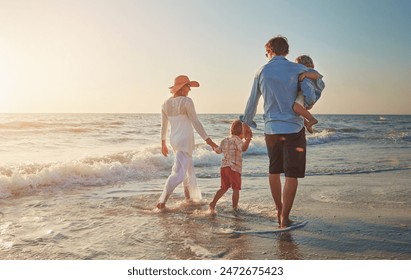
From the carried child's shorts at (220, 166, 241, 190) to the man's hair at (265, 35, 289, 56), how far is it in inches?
55.8

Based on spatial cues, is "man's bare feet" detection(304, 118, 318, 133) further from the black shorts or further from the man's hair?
the man's hair

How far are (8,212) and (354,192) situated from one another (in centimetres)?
420

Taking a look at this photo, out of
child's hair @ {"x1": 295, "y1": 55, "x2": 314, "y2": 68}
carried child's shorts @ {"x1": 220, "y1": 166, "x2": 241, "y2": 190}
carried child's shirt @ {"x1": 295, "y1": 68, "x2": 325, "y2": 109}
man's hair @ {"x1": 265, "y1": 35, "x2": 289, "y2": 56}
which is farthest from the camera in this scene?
carried child's shorts @ {"x1": 220, "y1": 166, "x2": 241, "y2": 190}

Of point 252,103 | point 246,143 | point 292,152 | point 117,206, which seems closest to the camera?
point 292,152

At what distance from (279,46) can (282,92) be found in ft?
1.42

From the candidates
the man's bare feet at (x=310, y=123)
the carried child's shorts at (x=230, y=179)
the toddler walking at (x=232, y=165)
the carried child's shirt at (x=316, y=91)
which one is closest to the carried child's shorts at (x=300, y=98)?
the carried child's shirt at (x=316, y=91)

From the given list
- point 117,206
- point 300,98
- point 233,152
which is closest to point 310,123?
point 300,98

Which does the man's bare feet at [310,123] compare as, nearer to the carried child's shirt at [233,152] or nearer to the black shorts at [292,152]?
the black shorts at [292,152]

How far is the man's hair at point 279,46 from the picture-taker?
3568mm

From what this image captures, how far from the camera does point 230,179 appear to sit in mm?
4371

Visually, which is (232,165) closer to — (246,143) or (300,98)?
(246,143)

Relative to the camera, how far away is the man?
3445mm

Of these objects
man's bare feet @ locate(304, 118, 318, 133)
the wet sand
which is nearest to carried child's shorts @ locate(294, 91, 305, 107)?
man's bare feet @ locate(304, 118, 318, 133)

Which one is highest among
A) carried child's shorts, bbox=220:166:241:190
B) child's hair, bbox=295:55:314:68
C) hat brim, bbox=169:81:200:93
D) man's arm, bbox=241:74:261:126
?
child's hair, bbox=295:55:314:68
